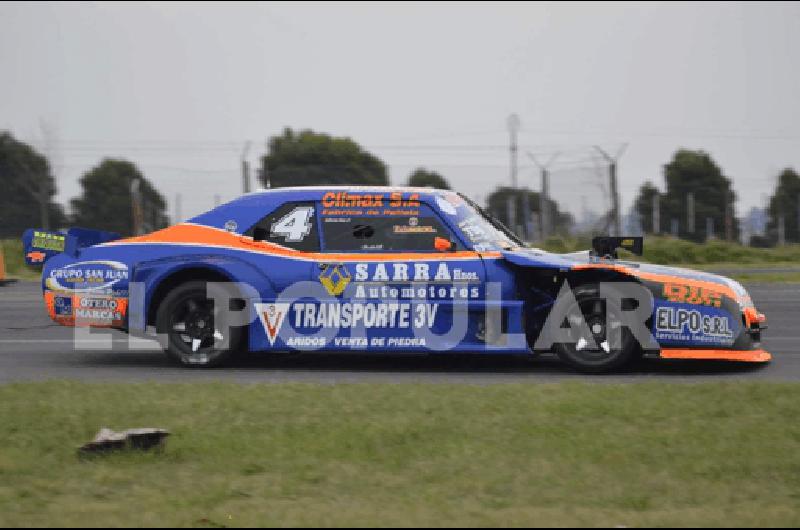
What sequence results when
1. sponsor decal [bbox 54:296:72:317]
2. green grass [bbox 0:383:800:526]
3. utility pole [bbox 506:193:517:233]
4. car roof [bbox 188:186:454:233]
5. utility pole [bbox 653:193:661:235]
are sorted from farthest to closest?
→ utility pole [bbox 653:193:661:235] < utility pole [bbox 506:193:517:233] < sponsor decal [bbox 54:296:72:317] < car roof [bbox 188:186:454:233] < green grass [bbox 0:383:800:526]

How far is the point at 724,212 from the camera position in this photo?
2864 centimetres

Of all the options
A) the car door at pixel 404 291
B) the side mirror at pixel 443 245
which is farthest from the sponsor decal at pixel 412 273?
the side mirror at pixel 443 245

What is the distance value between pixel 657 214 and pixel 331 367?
2103 cm

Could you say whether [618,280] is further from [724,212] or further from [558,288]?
[724,212]

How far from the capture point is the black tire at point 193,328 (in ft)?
29.5

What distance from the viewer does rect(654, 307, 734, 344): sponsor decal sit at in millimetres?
8422

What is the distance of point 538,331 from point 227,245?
2521 millimetres

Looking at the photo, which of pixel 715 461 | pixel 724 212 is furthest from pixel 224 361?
pixel 724 212

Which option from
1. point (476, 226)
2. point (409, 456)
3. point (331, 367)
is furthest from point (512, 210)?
point (409, 456)

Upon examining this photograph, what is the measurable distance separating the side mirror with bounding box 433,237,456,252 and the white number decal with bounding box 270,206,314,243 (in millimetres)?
1020

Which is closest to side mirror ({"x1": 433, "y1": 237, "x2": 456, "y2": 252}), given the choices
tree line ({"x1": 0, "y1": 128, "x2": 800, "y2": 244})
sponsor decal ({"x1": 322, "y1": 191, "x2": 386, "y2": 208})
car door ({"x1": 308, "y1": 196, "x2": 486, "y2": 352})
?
car door ({"x1": 308, "y1": 196, "x2": 486, "y2": 352})

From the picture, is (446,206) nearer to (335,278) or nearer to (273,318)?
(335,278)

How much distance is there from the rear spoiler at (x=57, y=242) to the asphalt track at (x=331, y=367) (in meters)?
0.87

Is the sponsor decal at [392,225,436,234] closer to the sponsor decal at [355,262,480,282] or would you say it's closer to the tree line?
the sponsor decal at [355,262,480,282]
